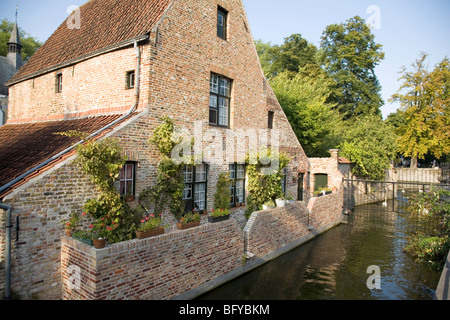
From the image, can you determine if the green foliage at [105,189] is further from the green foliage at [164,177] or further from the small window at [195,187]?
the small window at [195,187]

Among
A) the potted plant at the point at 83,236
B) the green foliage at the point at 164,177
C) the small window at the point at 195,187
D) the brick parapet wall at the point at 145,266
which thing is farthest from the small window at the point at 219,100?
the potted plant at the point at 83,236

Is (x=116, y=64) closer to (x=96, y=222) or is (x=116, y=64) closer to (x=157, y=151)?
(x=157, y=151)

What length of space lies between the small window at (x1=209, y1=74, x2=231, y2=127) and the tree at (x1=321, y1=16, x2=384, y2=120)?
89.4 ft

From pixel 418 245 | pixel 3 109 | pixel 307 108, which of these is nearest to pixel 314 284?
pixel 418 245

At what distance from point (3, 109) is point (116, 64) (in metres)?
19.5

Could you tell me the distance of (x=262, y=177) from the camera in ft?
41.6

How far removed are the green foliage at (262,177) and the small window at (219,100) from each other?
194cm

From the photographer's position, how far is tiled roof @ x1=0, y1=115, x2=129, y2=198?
285 inches

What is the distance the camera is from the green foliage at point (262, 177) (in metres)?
12.5

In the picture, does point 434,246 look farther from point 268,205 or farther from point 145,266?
point 145,266

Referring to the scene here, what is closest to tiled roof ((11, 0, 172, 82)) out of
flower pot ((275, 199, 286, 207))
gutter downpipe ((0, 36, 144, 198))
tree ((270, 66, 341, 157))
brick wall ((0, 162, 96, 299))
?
gutter downpipe ((0, 36, 144, 198))

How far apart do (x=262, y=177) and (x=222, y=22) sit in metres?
6.56

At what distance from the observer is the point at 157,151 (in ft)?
29.5

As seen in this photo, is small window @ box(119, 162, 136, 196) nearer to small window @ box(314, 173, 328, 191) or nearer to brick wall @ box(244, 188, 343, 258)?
brick wall @ box(244, 188, 343, 258)
